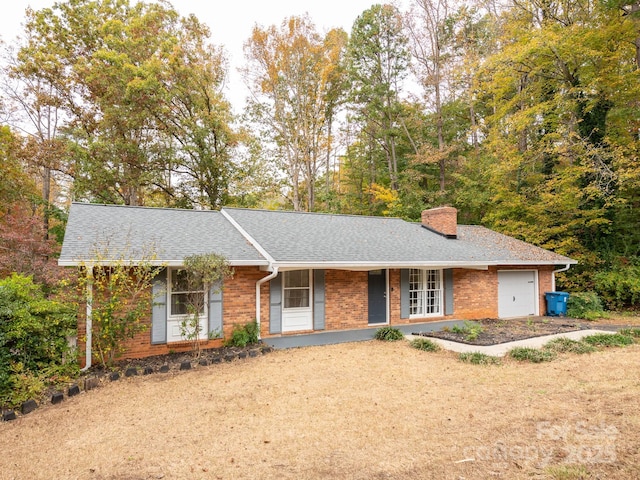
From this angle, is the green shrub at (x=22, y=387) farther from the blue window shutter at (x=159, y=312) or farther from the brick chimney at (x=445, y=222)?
the brick chimney at (x=445, y=222)

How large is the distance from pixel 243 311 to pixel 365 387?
416 centimetres

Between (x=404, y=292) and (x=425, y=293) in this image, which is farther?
(x=425, y=293)

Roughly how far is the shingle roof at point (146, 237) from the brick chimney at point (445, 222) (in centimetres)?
842

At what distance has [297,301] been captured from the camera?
10.2m

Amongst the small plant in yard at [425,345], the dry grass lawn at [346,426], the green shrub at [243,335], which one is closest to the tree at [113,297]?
the dry grass lawn at [346,426]

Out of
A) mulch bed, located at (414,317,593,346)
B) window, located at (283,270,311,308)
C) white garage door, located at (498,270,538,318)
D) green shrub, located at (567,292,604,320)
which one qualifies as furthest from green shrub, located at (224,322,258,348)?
green shrub, located at (567,292,604,320)

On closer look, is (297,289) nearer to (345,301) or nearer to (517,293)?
(345,301)

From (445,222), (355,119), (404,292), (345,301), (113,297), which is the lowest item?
(345,301)

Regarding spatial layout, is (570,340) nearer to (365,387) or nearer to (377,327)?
(377,327)

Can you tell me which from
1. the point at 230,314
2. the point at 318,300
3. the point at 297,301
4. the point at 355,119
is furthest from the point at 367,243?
the point at 355,119

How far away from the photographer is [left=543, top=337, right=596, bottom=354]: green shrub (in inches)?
316

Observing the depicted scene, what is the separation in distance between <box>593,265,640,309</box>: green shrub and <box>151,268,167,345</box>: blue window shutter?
15.8 meters

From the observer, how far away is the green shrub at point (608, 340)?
8.59 metres

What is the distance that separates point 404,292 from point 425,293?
108cm
